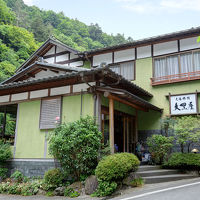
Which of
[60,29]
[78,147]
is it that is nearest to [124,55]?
[78,147]

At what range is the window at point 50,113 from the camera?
9.93 meters

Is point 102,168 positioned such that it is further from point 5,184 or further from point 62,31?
point 62,31

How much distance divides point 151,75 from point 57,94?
19.3ft

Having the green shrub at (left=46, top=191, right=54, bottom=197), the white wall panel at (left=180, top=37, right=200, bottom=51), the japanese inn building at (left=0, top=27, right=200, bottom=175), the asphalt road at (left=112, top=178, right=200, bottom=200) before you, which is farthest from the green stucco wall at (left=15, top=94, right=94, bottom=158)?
the white wall panel at (left=180, top=37, right=200, bottom=51)

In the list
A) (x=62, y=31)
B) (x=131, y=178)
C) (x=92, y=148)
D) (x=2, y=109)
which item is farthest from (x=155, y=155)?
(x=62, y=31)

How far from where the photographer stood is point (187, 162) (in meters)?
10.1

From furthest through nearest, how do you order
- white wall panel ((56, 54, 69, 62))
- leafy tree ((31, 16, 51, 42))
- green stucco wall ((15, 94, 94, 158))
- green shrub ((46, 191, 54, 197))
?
leafy tree ((31, 16, 51, 42)), white wall panel ((56, 54, 69, 62)), green stucco wall ((15, 94, 94, 158)), green shrub ((46, 191, 54, 197))

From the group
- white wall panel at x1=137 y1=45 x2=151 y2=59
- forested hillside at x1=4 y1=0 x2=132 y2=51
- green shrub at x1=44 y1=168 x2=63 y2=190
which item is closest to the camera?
green shrub at x1=44 y1=168 x2=63 y2=190

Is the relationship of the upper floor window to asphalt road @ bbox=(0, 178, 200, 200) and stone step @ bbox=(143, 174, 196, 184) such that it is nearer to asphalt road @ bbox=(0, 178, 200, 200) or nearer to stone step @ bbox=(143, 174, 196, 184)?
stone step @ bbox=(143, 174, 196, 184)

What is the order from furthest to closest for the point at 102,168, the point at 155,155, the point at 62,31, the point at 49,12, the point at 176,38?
the point at 49,12 < the point at 62,31 < the point at 176,38 < the point at 155,155 < the point at 102,168

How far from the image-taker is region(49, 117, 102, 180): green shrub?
7.82 m

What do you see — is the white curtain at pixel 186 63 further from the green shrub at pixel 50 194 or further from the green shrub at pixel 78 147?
the green shrub at pixel 50 194

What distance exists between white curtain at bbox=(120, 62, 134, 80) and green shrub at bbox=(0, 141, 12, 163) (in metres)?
7.47

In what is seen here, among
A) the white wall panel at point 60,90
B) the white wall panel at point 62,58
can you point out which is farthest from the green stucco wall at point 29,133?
the white wall panel at point 62,58
